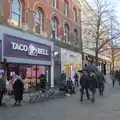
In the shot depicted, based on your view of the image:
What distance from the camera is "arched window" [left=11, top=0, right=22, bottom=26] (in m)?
22.4

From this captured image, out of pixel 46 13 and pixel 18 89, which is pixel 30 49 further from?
pixel 18 89

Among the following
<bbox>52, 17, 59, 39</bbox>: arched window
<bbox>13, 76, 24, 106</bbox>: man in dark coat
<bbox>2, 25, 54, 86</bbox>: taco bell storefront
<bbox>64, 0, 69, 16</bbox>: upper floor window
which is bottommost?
<bbox>13, 76, 24, 106</bbox>: man in dark coat

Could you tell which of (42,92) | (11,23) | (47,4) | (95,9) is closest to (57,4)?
(47,4)

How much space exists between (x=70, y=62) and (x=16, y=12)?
538 inches

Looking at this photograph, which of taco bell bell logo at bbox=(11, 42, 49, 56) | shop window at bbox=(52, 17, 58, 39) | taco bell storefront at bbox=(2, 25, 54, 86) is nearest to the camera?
taco bell storefront at bbox=(2, 25, 54, 86)

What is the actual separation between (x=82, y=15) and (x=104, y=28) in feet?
14.0

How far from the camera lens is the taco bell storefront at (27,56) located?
68.7ft

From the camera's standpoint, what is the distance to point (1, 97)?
51.1 ft

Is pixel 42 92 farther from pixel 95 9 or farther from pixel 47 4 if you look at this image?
pixel 95 9

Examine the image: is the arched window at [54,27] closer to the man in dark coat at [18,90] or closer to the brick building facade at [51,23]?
the brick building facade at [51,23]

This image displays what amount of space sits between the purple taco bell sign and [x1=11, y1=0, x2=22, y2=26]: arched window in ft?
4.23

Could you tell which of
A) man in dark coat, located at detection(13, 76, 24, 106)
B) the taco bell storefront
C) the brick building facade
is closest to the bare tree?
the brick building facade

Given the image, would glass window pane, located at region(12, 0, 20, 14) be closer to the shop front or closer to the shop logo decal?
the shop logo decal

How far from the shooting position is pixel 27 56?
2373cm
